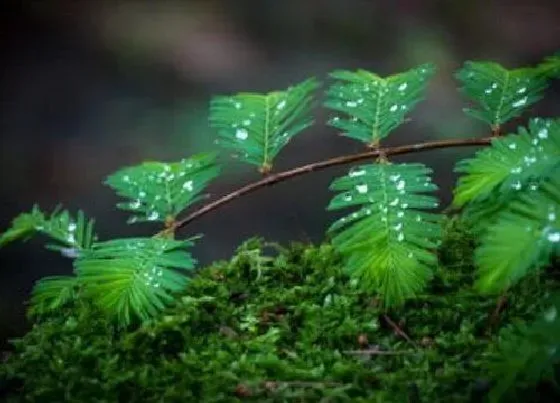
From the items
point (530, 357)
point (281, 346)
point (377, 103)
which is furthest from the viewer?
point (377, 103)

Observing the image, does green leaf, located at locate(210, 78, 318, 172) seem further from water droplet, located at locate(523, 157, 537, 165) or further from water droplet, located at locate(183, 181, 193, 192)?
water droplet, located at locate(523, 157, 537, 165)

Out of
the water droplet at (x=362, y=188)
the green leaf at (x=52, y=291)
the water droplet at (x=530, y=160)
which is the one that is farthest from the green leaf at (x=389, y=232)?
the green leaf at (x=52, y=291)

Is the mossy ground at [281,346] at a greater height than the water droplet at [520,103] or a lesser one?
lesser

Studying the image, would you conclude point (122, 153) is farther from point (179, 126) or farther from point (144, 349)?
point (144, 349)

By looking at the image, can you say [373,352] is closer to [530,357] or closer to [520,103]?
[530,357]

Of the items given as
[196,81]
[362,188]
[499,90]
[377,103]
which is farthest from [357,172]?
[196,81]

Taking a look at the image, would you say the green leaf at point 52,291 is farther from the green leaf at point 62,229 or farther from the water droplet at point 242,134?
the water droplet at point 242,134

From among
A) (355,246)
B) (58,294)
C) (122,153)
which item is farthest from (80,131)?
(355,246)
